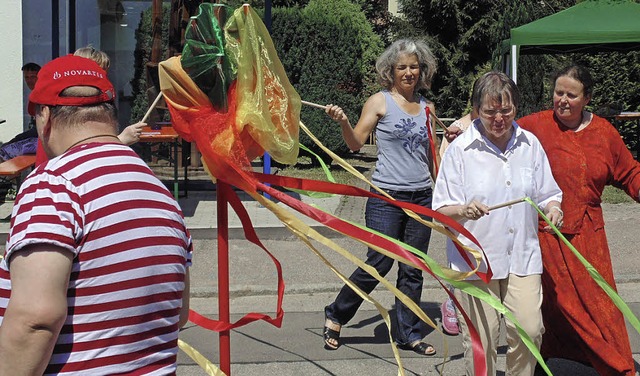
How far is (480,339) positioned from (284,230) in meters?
5.01

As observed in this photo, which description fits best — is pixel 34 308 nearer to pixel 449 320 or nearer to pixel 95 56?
pixel 95 56

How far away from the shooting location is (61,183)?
2.22 metres

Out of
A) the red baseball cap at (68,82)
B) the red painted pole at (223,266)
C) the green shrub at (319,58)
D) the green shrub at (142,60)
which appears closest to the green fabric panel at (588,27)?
the green shrub at (319,58)

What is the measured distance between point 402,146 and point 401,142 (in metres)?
0.03

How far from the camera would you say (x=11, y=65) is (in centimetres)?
1293

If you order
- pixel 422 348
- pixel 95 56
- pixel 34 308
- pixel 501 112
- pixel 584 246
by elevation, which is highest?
pixel 95 56

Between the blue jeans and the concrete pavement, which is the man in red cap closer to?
the concrete pavement

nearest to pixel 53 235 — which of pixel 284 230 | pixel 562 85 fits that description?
pixel 562 85

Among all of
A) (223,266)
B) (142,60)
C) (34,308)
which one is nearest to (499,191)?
(223,266)

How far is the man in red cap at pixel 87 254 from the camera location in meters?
2.15

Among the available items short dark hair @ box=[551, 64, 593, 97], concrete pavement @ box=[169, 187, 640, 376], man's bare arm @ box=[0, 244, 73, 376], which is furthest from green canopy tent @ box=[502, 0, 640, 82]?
man's bare arm @ box=[0, 244, 73, 376]

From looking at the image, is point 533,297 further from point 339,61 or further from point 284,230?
point 339,61

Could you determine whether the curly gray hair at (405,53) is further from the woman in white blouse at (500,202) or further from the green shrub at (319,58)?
the green shrub at (319,58)

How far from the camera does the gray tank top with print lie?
547 centimetres
